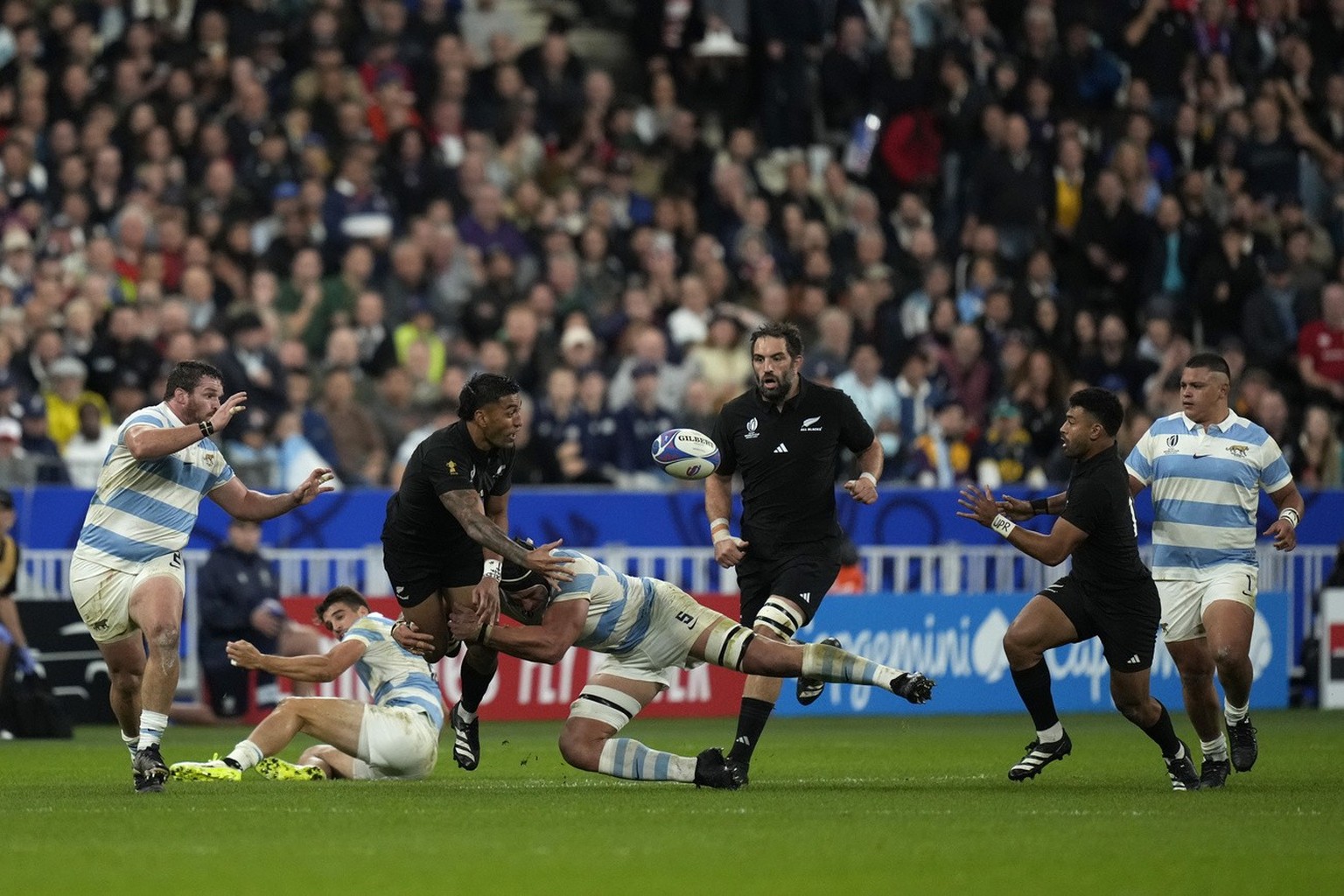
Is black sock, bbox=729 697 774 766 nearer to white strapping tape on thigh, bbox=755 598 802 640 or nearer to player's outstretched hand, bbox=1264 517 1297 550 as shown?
white strapping tape on thigh, bbox=755 598 802 640

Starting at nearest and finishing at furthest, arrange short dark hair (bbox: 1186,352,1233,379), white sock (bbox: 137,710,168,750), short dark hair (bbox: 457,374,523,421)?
white sock (bbox: 137,710,168,750)
short dark hair (bbox: 457,374,523,421)
short dark hair (bbox: 1186,352,1233,379)

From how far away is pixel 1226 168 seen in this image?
26.2 m

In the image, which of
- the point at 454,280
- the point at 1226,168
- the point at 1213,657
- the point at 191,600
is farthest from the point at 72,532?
the point at 1226,168

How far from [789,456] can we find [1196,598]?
245 centimetres

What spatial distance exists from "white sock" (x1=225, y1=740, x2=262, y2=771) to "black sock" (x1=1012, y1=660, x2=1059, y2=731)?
4.13 metres

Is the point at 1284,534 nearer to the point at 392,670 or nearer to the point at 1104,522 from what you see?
the point at 1104,522

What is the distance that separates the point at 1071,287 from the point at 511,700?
9.48 metres

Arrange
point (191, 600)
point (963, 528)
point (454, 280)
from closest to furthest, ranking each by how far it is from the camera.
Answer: point (191, 600) → point (963, 528) → point (454, 280)

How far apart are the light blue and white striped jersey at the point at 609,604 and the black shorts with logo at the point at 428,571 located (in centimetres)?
116

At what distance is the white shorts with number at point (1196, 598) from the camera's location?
12.7m

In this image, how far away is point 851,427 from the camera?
507 inches

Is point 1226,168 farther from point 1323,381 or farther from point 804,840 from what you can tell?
point 804,840

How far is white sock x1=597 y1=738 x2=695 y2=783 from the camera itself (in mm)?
11891

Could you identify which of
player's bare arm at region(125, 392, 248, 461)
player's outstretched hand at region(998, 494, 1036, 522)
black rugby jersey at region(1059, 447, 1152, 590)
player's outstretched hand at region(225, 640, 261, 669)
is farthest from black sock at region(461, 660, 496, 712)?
black rugby jersey at region(1059, 447, 1152, 590)
